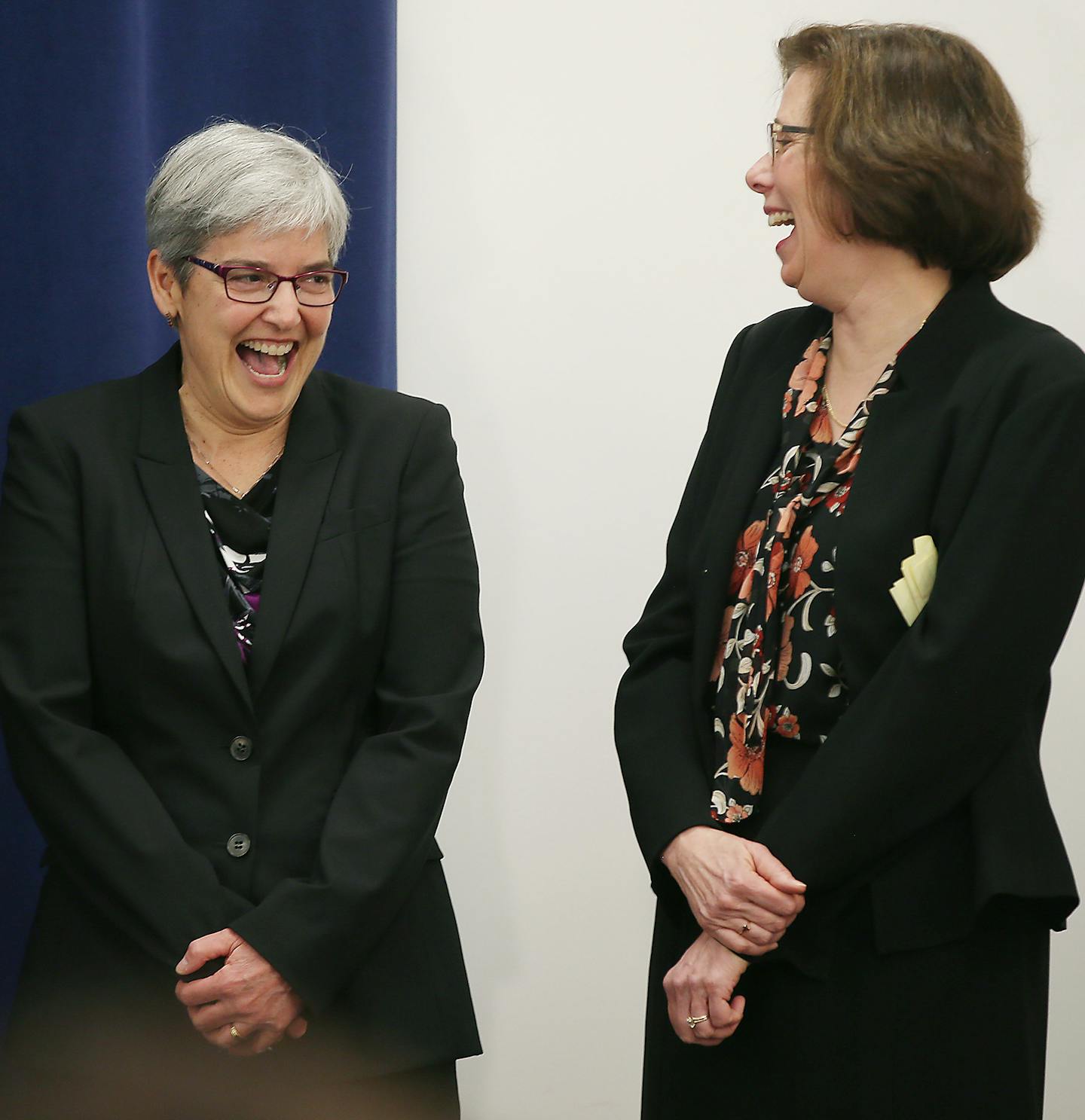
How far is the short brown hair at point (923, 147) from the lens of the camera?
1.65m

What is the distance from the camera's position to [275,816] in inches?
70.9

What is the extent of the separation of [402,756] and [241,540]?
0.34 metres

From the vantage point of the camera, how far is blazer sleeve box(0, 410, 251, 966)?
1.72m

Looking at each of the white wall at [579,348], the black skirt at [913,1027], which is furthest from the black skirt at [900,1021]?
the white wall at [579,348]

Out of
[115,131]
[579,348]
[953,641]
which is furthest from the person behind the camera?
[579,348]

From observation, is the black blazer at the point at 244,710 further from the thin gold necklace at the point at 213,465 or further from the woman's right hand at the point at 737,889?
the woman's right hand at the point at 737,889

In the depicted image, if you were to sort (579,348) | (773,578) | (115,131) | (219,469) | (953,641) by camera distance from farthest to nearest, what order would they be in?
(579,348), (115,131), (219,469), (773,578), (953,641)

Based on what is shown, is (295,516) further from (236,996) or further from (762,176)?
(762,176)

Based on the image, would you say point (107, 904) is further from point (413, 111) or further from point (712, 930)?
point (413, 111)

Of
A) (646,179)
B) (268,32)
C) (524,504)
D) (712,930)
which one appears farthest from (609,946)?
(268,32)

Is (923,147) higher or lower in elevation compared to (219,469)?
higher

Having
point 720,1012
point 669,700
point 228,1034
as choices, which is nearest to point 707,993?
point 720,1012

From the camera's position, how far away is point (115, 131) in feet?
7.73

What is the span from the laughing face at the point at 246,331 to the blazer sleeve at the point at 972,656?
83 cm
